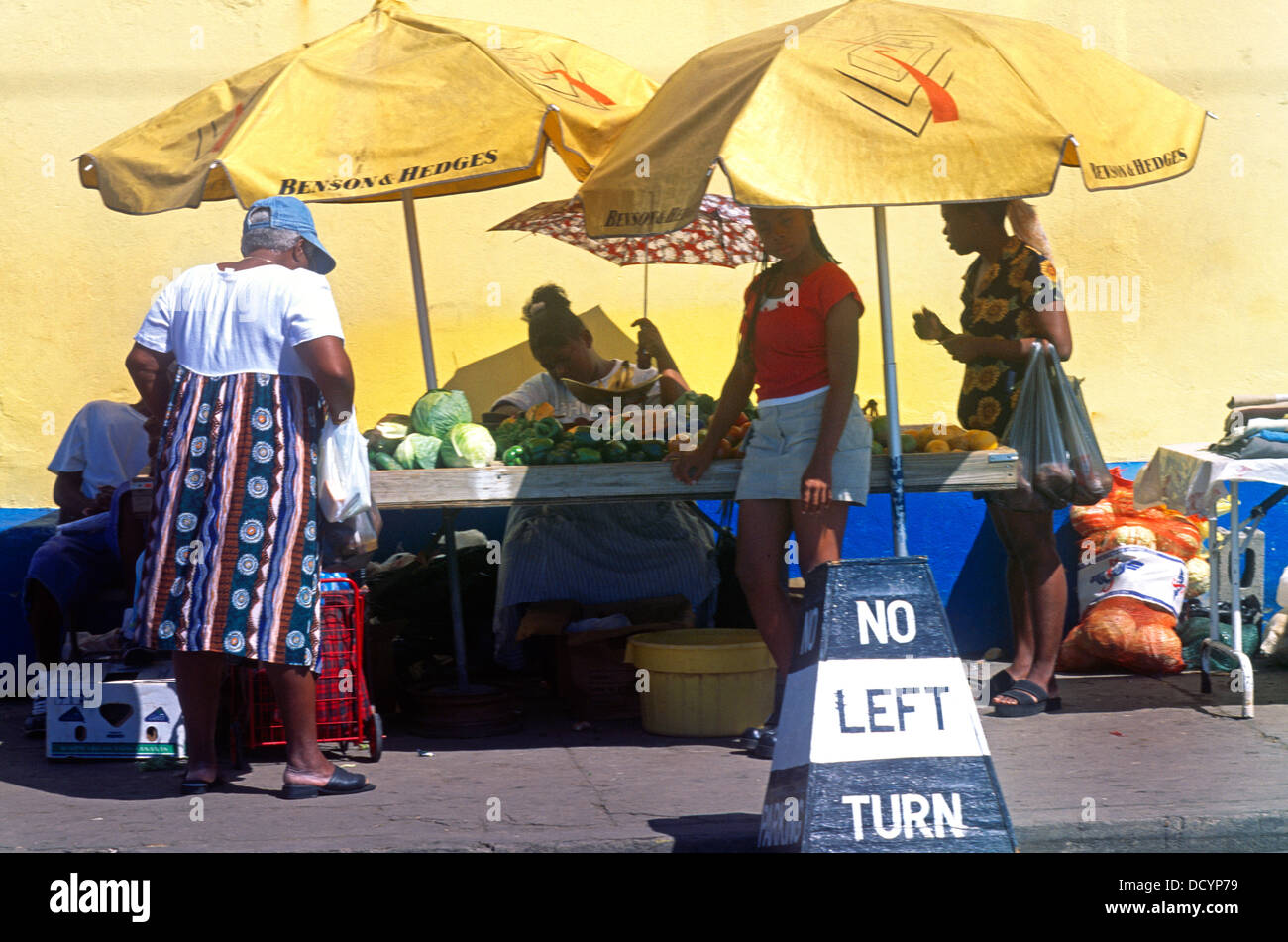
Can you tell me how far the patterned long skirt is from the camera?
452 cm

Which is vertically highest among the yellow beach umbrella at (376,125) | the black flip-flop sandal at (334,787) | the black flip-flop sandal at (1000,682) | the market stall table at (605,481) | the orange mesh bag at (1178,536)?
the yellow beach umbrella at (376,125)

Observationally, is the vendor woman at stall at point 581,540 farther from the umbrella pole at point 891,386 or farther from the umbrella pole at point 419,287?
the umbrella pole at point 891,386

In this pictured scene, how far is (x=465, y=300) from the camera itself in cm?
731

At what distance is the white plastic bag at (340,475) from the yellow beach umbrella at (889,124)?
3.71ft

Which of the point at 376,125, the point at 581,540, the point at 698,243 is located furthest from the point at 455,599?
the point at 698,243

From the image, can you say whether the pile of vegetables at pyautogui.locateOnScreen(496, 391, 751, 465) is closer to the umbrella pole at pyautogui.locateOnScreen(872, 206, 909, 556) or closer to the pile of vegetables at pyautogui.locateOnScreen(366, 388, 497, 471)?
the pile of vegetables at pyautogui.locateOnScreen(366, 388, 497, 471)

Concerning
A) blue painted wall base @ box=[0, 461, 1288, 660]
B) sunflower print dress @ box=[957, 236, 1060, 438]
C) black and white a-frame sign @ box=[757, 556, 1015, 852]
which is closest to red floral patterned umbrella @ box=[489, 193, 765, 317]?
blue painted wall base @ box=[0, 461, 1288, 660]

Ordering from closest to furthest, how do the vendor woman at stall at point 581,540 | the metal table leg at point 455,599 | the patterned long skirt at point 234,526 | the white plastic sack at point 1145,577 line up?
the patterned long skirt at point 234,526 < the metal table leg at point 455,599 < the vendor woman at stall at point 581,540 < the white plastic sack at point 1145,577

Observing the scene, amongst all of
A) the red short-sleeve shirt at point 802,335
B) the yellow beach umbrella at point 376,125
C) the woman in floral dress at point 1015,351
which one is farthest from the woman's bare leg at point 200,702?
the woman in floral dress at point 1015,351

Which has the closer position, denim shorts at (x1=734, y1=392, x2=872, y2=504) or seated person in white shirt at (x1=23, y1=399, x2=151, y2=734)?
denim shorts at (x1=734, y1=392, x2=872, y2=504)

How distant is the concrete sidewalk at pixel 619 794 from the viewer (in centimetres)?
430

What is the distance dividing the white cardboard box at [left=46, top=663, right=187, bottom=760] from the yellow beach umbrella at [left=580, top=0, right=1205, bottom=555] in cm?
236

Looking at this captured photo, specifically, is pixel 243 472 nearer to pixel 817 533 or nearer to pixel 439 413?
pixel 439 413

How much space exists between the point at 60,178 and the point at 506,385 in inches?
96.2
